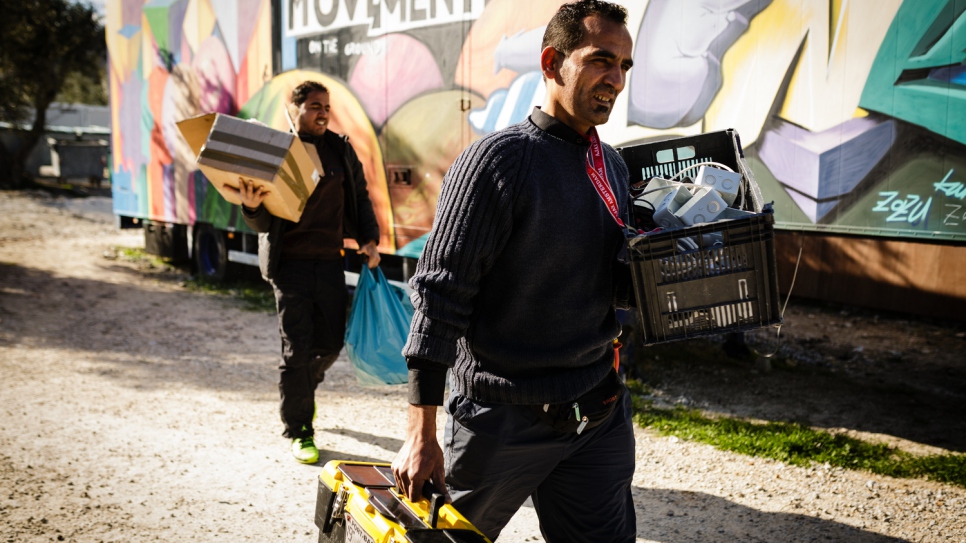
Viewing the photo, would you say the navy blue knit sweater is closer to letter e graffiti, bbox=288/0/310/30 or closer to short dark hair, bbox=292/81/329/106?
short dark hair, bbox=292/81/329/106

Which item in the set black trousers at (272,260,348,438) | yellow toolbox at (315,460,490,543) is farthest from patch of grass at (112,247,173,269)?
yellow toolbox at (315,460,490,543)

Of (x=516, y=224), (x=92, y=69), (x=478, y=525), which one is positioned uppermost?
(x=92, y=69)

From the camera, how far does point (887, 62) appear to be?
4.53m

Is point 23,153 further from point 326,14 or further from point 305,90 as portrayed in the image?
point 305,90

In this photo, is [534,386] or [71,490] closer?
[534,386]

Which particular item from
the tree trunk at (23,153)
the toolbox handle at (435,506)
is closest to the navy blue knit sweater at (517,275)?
the toolbox handle at (435,506)

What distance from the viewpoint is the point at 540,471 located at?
2.22 metres

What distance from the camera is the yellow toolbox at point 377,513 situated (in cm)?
189

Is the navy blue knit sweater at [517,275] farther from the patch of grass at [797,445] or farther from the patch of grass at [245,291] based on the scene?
the patch of grass at [245,291]

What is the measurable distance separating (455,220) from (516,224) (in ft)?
0.54

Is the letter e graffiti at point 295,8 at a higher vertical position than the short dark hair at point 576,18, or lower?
higher

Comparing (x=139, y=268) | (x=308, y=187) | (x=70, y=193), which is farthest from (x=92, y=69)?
(x=308, y=187)

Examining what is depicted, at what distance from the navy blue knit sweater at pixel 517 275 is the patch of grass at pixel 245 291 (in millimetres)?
7008

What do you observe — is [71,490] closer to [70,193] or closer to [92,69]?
[70,193]
